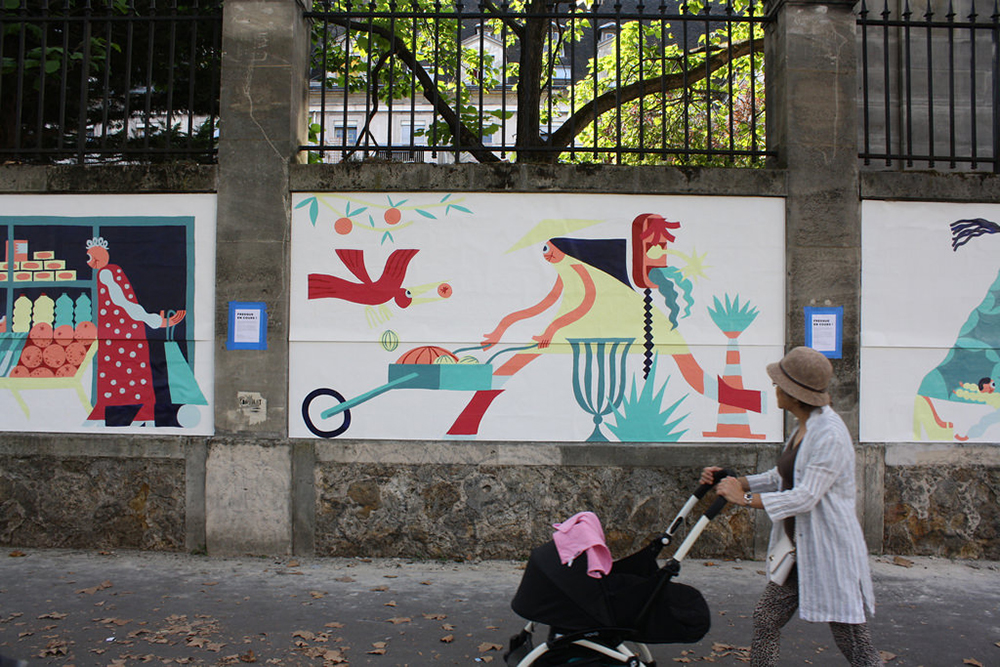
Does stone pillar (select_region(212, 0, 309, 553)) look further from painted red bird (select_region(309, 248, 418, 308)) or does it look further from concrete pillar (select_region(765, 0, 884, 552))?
concrete pillar (select_region(765, 0, 884, 552))

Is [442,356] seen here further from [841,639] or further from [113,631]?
[841,639]

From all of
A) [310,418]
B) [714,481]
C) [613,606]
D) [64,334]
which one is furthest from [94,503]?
[714,481]

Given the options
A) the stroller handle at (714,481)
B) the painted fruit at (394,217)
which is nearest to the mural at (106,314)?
the painted fruit at (394,217)

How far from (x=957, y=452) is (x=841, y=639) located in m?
3.60

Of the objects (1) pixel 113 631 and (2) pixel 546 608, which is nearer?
(2) pixel 546 608

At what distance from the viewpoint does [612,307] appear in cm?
611

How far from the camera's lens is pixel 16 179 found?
6293 mm

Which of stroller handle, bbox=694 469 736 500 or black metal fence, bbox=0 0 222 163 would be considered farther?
black metal fence, bbox=0 0 222 163

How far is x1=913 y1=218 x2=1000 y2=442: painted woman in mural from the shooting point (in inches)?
243

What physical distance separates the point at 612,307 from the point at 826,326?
5.78ft

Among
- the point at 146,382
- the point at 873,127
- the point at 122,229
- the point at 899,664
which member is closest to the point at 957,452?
the point at 899,664

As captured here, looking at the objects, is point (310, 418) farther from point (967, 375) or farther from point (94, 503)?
point (967, 375)

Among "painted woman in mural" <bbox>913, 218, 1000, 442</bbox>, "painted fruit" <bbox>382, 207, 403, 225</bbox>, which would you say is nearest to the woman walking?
"painted woman in mural" <bbox>913, 218, 1000, 442</bbox>

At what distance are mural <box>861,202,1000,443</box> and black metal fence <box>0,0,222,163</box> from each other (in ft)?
19.0
